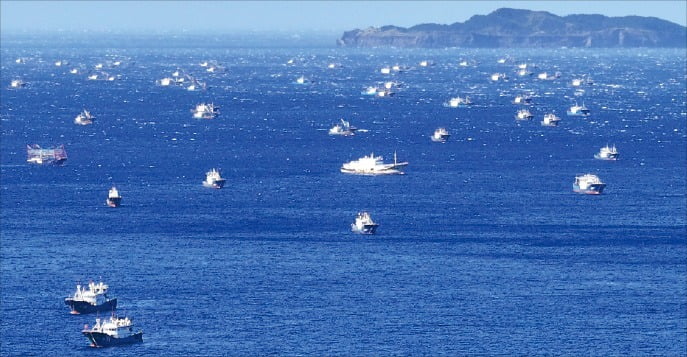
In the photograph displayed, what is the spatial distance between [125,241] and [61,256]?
427 inches

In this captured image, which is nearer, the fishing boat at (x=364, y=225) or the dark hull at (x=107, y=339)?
the dark hull at (x=107, y=339)

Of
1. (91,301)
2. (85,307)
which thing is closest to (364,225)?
(91,301)

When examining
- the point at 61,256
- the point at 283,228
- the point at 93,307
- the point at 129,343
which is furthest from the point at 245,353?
the point at 283,228

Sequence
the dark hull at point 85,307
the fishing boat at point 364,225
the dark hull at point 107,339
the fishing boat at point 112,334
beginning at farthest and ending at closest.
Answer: the fishing boat at point 364,225 < the dark hull at point 85,307 < the fishing boat at point 112,334 < the dark hull at point 107,339

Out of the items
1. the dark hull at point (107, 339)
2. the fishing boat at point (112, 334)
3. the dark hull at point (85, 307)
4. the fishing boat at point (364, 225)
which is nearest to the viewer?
the dark hull at point (107, 339)

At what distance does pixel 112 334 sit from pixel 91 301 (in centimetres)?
1197

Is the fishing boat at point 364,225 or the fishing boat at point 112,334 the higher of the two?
the fishing boat at point 112,334

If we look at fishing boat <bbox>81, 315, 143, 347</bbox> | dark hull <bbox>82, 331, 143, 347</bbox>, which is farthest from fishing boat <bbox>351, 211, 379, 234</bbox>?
dark hull <bbox>82, 331, 143, 347</bbox>

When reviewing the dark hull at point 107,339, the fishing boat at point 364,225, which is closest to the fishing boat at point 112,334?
the dark hull at point 107,339

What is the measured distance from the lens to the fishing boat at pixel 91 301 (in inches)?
5561

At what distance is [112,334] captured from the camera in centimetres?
12988

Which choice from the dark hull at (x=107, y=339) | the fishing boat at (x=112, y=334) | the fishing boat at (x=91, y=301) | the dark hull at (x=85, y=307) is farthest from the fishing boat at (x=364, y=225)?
the dark hull at (x=107, y=339)

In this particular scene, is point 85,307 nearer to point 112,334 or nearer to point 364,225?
point 112,334

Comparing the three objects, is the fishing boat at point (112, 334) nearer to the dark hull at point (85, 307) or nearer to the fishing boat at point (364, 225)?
the dark hull at point (85, 307)
